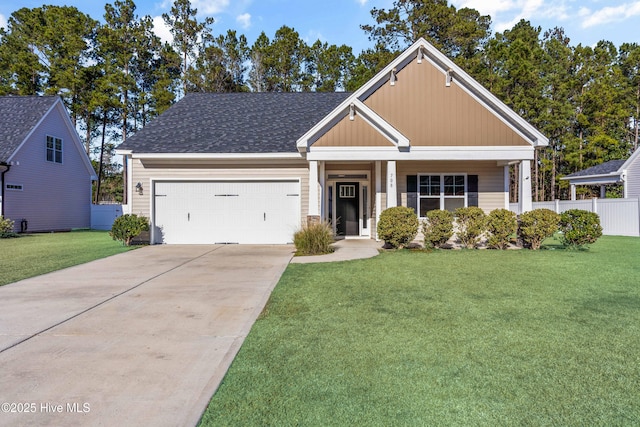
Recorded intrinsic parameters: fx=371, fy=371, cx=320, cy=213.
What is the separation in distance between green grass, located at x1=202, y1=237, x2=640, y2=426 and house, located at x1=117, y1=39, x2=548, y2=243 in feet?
19.5

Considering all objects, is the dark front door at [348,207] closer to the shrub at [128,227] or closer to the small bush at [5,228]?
the shrub at [128,227]

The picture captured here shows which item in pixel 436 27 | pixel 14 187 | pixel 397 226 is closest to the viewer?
pixel 397 226

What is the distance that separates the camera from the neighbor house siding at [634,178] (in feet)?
62.4

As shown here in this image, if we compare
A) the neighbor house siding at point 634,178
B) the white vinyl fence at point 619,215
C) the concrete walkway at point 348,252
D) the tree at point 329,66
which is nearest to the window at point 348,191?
the concrete walkway at point 348,252

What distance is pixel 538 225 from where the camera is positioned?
1054 cm

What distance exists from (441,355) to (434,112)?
9.99 m

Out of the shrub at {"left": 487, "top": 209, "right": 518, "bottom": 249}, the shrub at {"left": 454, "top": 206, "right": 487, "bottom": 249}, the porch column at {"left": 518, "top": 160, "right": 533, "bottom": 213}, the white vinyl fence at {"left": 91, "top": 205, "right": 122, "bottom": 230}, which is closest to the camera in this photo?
the shrub at {"left": 487, "top": 209, "right": 518, "bottom": 249}

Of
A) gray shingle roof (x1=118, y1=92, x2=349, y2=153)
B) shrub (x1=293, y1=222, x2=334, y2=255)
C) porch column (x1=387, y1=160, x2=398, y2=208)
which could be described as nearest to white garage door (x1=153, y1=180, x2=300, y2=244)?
gray shingle roof (x1=118, y1=92, x2=349, y2=153)

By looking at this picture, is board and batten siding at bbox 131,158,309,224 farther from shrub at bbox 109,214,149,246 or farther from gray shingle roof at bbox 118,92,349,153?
shrub at bbox 109,214,149,246

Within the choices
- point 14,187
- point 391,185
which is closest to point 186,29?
point 14,187

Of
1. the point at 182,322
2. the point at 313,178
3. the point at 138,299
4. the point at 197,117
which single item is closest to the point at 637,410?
the point at 182,322

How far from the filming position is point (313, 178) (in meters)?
11.5

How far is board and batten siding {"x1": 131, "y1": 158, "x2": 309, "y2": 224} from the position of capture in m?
13.0

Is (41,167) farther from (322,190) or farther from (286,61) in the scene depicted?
(286,61)
